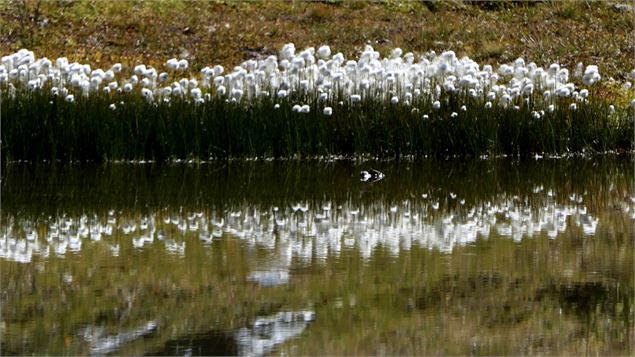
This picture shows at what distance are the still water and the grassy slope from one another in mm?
9007

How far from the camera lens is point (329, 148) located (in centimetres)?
1478

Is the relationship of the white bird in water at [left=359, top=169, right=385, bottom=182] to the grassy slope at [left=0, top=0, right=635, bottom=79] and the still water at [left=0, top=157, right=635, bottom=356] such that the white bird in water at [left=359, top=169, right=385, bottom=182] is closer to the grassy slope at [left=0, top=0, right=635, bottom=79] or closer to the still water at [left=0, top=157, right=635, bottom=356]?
the still water at [left=0, top=157, right=635, bottom=356]

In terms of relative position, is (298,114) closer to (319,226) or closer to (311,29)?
(319,226)

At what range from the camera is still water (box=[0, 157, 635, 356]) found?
577cm

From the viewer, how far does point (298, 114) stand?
14531 mm

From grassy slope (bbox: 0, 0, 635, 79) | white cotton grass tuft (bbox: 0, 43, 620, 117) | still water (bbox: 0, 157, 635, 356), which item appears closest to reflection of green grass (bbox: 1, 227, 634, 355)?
still water (bbox: 0, 157, 635, 356)

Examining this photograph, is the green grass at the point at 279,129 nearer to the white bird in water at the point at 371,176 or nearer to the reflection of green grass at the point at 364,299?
the white bird in water at the point at 371,176

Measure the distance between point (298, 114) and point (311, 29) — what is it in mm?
8831

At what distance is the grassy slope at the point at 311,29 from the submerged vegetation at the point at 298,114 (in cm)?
517

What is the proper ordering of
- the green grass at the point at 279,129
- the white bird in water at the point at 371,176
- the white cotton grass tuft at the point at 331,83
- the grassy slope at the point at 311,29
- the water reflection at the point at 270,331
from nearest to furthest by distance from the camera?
the water reflection at the point at 270,331
the white bird in water at the point at 371,176
the green grass at the point at 279,129
the white cotton grass tuft at the point at 331,83
the grassy slope at the point at 311,29

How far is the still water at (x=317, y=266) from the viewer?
5.77 m

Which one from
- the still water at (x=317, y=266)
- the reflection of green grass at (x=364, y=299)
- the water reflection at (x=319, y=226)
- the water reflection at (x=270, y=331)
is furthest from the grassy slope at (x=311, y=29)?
the water reflection at (x=270, y=331)

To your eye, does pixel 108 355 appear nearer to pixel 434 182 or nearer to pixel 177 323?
pixel 177 323

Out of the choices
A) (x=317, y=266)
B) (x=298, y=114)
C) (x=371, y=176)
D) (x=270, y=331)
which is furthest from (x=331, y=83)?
(x=270, y=331)
